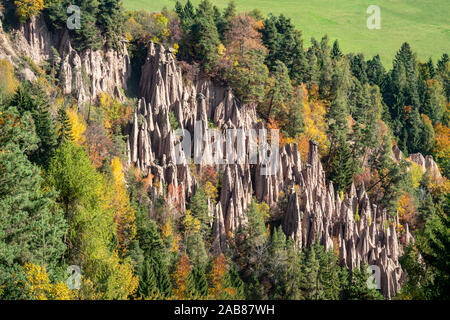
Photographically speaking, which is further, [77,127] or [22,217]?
[77,127]

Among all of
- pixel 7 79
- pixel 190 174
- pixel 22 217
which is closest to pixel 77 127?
pixel 7 79

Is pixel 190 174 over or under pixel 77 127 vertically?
under

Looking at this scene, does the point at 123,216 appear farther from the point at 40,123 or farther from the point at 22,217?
the point at 22,217

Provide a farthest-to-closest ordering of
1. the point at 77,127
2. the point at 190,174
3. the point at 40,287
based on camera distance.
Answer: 1. the point at 190,174
2. the point at 77,127
3. the point at 40,287

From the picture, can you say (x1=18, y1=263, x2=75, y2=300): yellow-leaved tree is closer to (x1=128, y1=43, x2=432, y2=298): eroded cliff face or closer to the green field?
(x1=128, y1=43, x2=432, y2=298): eroded cliff face

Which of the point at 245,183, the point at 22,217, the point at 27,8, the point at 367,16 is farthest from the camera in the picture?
the point at 367,16

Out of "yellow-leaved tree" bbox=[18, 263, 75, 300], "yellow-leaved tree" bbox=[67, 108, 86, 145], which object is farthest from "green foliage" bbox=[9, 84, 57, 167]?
"yellow-leaved tree" bbox=[18, 263, 75, 300]

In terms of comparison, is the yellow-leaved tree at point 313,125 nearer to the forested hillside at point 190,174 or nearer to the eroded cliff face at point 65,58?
the forested hillside at point 190,174
